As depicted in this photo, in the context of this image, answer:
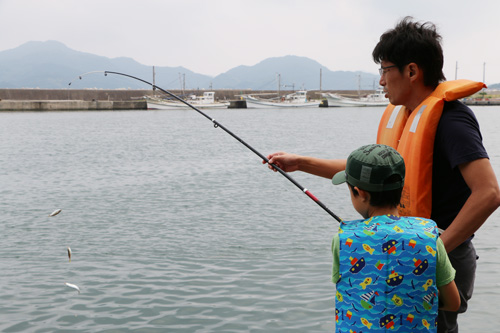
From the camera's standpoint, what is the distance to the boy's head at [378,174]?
6.56 ft

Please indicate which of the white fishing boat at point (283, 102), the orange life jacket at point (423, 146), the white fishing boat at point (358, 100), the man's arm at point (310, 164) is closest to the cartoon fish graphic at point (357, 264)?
the orange life jacket at point (423, 146)

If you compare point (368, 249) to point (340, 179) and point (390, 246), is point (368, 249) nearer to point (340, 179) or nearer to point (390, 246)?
point (390, 246)

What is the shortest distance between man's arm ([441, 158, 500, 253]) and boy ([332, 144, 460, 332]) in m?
0.19

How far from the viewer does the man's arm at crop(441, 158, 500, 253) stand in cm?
212

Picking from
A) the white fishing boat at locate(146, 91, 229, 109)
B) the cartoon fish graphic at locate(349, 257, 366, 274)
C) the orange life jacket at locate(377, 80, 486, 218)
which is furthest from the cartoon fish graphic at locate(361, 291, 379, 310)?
the white fishing boat at locate(146, 91, 229, 109)

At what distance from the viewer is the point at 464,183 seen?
7.36 ft

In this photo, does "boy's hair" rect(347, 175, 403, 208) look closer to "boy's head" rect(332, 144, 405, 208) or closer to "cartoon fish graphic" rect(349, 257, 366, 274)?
"boy's head" rect(332, 144, 405, 208)

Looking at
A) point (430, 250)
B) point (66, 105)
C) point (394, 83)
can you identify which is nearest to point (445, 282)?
point (430, 250)

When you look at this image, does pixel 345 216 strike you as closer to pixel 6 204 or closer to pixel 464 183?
pixel 6 204

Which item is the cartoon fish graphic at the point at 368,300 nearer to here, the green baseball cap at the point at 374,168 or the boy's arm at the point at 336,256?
the boy's arm at the point at 336,256

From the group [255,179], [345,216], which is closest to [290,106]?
[255,179]

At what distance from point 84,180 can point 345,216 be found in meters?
9.27

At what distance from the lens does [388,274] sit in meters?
1.99

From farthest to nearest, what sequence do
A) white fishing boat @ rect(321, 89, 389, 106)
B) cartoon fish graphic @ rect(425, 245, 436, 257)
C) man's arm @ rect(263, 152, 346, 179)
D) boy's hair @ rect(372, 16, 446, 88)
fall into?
white fishing boat @ rect(321, 89, 389, 106), man's arm @ rect(263, 152, 346, 179), boy's hair @ rect(372, 16, 446, 88), cartoon fish graphic @ rect(425, 245, 436, 257)
